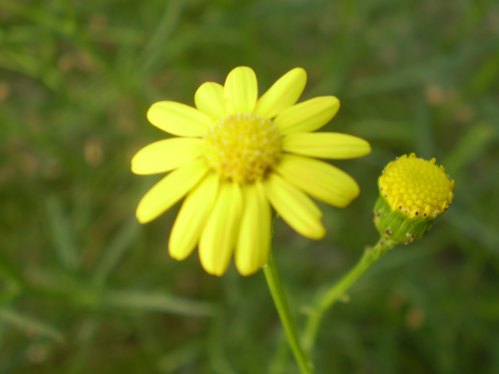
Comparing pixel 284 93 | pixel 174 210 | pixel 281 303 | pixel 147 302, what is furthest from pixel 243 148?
pixel 174 210

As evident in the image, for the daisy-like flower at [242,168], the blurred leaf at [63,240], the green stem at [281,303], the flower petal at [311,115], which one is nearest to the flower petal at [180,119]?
the daisy-like flower at [242,168]

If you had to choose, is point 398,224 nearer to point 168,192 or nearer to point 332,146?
point 332,146

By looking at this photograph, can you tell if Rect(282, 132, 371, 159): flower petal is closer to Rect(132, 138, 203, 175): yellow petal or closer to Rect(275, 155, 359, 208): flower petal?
Rect(275, 155, 359, 208): flower petal

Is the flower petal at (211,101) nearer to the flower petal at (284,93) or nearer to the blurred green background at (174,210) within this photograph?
the flower petal at (284,93)

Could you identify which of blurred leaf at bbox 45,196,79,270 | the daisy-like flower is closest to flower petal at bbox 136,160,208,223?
the daisy-like flower

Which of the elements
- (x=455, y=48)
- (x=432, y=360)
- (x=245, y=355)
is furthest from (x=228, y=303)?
(x=455, y=48)

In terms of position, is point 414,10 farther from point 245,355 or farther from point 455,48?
point 245,355
